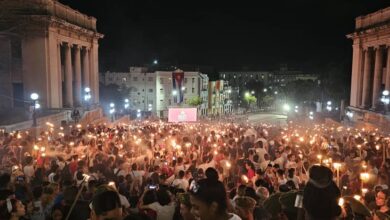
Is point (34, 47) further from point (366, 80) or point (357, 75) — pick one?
point (357, 75)

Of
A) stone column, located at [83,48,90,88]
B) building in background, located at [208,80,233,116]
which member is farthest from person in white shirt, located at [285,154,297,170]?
building in background, located at [208,80,233,116]

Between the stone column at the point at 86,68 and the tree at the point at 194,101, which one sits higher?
the stone column at the point at 86,68

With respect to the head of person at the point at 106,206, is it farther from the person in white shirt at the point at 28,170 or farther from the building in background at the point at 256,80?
the building in background at the point at 256,80

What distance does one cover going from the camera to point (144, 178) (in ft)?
37.0

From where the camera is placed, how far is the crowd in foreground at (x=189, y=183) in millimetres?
4320

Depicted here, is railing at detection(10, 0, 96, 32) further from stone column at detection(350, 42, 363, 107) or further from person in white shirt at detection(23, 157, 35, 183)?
stone column at detection(350, 42, 363, 107)

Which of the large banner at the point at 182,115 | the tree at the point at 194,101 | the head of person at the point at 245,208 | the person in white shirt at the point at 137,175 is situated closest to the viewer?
the head of person at the point at 245,208

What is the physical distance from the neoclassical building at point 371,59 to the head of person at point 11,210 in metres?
44.1

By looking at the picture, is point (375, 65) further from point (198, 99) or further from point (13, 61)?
point (198, 99)

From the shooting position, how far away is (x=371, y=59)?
53250 millimetres

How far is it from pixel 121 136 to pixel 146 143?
4159 mm

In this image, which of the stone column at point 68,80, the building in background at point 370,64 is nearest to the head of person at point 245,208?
the stone column at point 68,80

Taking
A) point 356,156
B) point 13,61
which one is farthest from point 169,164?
point 13,61

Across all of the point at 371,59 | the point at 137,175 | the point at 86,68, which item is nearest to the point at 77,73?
the point at 86,68
